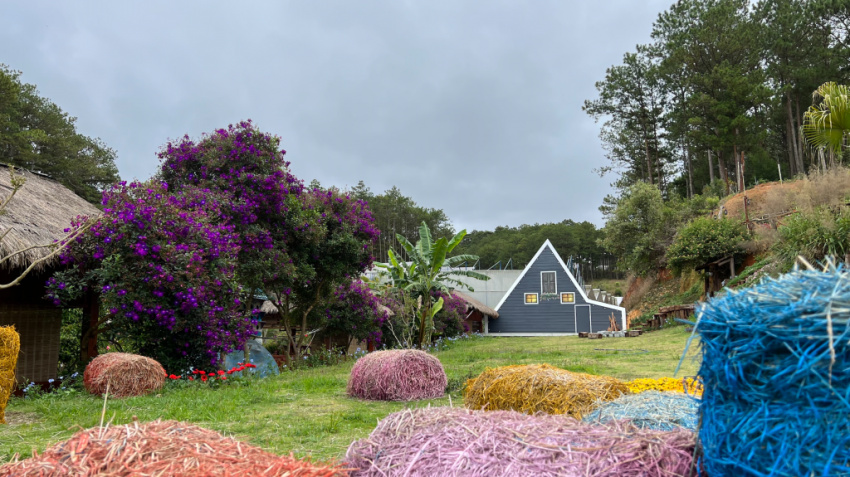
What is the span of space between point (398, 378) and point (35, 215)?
23.6 ft

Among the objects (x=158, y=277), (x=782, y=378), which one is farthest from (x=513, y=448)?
(x=158, y=277)

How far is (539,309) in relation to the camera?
108ft

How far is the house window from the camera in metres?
32.6

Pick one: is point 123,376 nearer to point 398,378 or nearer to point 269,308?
point 398,378

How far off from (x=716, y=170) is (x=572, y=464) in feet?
152

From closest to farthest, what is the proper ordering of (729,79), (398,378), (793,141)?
1. (398,378)
2. (729,79)
3. (793,141)

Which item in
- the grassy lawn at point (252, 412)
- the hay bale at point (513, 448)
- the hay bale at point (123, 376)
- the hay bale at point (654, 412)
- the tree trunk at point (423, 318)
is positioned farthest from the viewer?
the tree trunk at point (423, 318)

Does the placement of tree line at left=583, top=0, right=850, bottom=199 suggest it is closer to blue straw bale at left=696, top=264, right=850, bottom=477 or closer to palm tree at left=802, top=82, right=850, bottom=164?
palm tree at left=802, top=82, right=850, bottom=164

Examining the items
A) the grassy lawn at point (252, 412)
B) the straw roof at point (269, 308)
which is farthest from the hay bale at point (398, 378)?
the straw roof at point (269, 308)

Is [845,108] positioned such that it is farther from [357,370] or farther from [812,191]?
[812,191]

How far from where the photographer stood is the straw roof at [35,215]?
8.20m

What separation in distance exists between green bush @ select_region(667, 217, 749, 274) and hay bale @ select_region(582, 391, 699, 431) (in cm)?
1967

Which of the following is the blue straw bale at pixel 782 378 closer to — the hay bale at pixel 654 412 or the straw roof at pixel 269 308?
the hay bale at pixel 654 412

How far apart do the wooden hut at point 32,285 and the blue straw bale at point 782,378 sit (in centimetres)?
922
